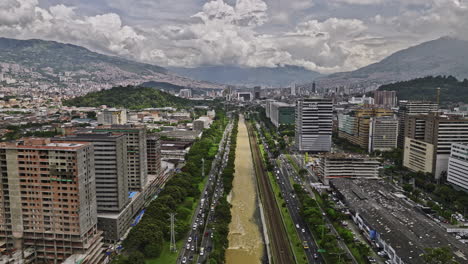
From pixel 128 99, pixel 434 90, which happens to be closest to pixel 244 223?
pixel 128 99

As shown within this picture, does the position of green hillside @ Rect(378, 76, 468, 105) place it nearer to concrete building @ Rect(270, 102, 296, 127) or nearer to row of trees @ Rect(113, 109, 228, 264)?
concrete building @ Rect(270, 102, 296, 127)

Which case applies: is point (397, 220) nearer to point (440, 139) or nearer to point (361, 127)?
point (440, 139)

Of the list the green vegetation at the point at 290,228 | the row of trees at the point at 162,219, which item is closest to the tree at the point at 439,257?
the green vegetation at the point at 290,228

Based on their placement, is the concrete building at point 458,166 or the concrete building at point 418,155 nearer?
the concrete building at point 458,166

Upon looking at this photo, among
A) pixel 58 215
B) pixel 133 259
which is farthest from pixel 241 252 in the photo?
pixel 58 215

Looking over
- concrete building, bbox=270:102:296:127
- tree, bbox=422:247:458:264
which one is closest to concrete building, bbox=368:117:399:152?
concrete building, bbox=270:102:296:127

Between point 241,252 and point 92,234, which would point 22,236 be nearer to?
point 92,234

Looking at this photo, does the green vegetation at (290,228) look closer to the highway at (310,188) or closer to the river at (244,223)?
the river at (244,223)
